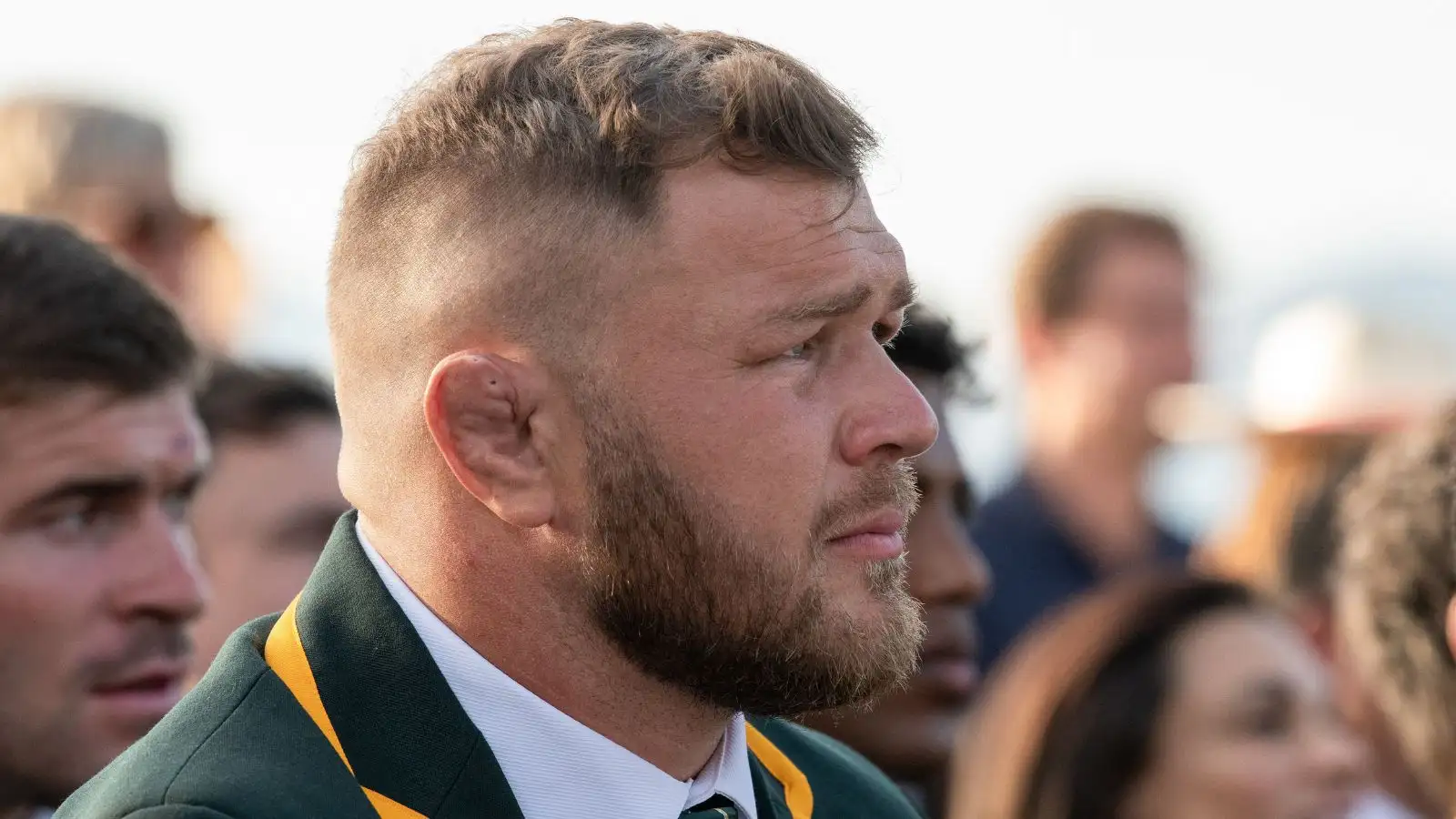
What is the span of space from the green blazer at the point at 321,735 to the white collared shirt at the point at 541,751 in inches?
1.6

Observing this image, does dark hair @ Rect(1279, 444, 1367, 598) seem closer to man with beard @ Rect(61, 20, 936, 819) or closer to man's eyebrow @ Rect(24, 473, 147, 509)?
man with beard @ Rect(61, 20, 936, 819)

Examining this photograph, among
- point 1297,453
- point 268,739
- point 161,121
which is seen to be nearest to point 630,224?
point 268,739

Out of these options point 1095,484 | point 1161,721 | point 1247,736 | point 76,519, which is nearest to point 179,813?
point 76,519

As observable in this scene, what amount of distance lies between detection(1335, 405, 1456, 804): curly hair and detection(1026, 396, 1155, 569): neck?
2.25 meters

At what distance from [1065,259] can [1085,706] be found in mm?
2599

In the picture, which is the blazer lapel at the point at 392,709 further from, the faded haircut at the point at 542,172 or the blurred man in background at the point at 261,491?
the blurred man in background at the point at 261,491

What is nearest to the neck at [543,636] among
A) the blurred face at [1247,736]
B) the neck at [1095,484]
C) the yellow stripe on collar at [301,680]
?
the yellow stripe on collar at [301,680]

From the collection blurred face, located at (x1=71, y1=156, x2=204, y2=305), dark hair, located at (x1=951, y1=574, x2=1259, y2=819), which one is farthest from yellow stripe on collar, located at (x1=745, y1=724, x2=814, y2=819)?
blurred face, located at (x1=71, y1=156, x2=204, y2=305)

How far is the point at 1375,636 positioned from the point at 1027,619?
6.49 feet

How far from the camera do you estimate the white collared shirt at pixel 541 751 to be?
2545 mm

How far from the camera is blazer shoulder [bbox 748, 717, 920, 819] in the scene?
3.06m

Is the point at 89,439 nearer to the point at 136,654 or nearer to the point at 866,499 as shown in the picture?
the point at 136,654

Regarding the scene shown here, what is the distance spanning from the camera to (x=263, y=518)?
4.63 meters

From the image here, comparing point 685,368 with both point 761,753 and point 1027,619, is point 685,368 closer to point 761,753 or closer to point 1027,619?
point 761,753
